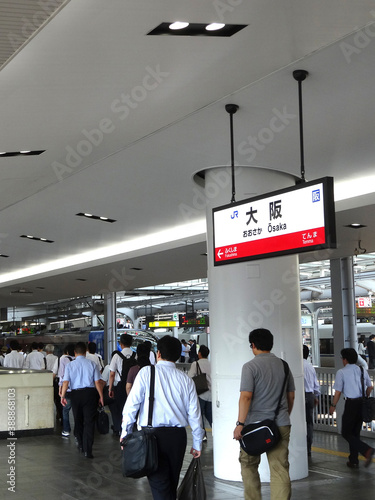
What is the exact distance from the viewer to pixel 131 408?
4.93m

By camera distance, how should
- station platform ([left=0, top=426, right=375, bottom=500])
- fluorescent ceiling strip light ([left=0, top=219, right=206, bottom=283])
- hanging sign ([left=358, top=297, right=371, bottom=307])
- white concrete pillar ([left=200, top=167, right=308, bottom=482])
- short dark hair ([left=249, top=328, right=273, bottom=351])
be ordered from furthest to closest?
hanging sign ([left=358, top=297, right=371, bottom=307]) < fluorescent ceiling strip light ([left=0, top=219, right=206, bottom=283]) < white concrete pillar ([left=200, top=167, right=308, bottom=482]) < station platform ([left=0, top=426, right=375, bottom=500]) < short dark hair ([left=249, top=328, right=273, bottom=351])

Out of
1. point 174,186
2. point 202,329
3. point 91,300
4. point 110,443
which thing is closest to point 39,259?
point 110,443

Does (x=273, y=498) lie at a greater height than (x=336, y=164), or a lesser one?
lesser

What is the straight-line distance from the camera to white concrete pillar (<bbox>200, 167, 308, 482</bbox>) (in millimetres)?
7832

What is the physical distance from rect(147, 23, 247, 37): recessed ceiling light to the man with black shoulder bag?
269 centimetres

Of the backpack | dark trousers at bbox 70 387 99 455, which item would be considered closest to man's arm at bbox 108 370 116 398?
the backpack

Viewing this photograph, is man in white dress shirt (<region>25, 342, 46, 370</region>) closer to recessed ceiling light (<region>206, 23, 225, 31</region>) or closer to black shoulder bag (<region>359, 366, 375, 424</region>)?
black shoulder bag (<region>359, 366, 375, 424</region>)

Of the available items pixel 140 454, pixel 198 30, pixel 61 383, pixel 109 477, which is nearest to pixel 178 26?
pixel 198 30

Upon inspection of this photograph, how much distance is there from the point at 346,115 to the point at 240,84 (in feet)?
5.39

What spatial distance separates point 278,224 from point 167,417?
6.22 ft

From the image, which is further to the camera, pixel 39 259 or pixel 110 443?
pixel 39 259

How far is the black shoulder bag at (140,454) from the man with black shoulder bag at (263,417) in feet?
3.22

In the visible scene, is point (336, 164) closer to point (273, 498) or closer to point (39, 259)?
point (273, 498)

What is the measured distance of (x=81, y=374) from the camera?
32.7 feet
